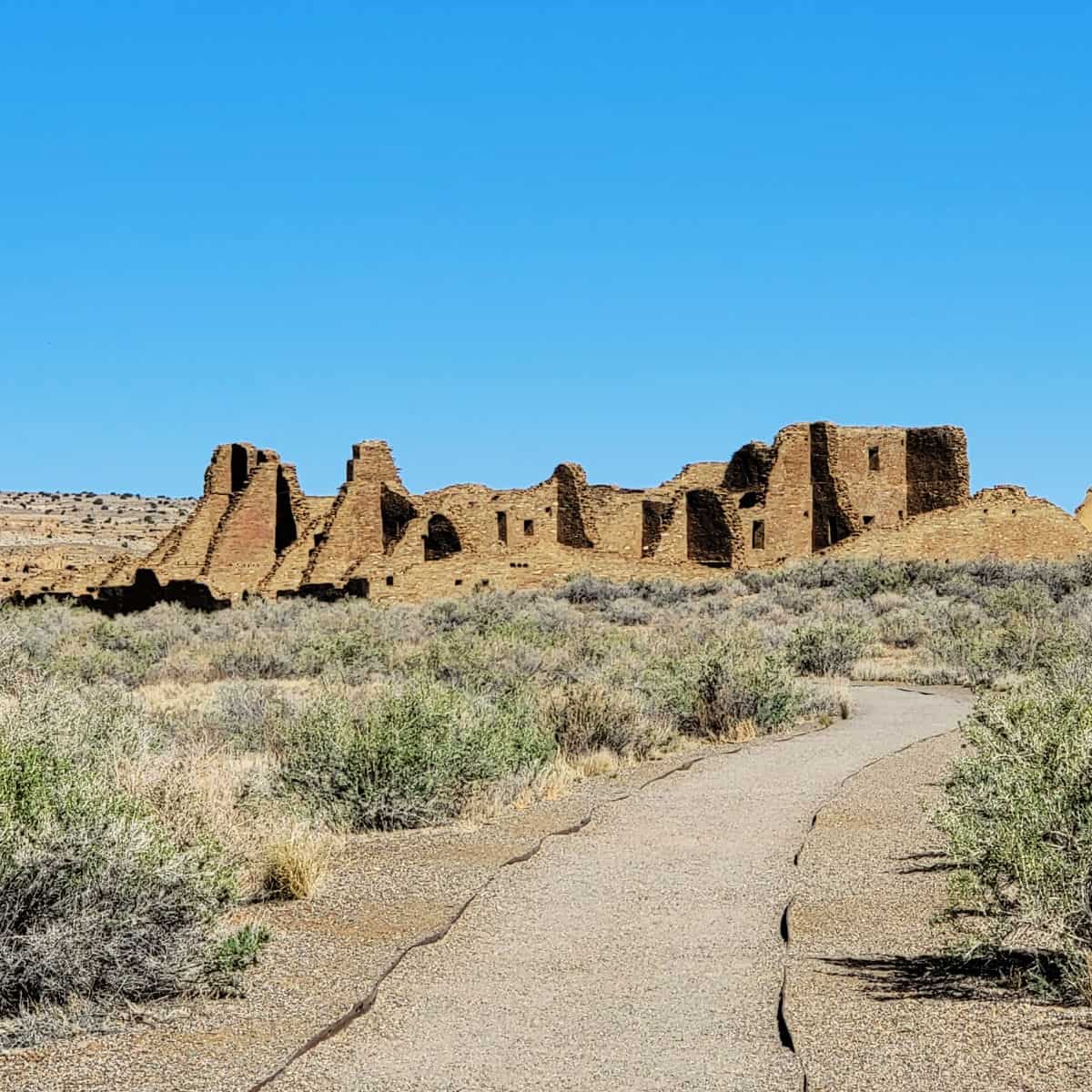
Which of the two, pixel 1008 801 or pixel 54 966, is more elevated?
pixel 1008 801

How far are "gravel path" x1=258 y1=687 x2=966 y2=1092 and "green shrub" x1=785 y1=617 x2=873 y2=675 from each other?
10.7m

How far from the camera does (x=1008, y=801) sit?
20.8 feet

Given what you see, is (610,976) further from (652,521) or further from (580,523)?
(652,521)

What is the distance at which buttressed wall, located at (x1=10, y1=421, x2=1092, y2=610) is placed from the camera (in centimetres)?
3622

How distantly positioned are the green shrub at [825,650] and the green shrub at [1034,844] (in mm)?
12868

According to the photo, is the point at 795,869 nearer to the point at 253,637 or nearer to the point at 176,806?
the point at 176,806

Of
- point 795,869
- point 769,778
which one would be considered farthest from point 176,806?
point 769,778

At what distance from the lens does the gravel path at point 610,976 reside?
4.92 m

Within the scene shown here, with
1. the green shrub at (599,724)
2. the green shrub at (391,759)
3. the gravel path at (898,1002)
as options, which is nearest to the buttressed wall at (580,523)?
the green shrub at (599,724)

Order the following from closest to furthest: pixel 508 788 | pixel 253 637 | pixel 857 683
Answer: pixel 508 788
pixel 857 683
pixel 253 637

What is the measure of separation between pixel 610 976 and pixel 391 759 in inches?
151

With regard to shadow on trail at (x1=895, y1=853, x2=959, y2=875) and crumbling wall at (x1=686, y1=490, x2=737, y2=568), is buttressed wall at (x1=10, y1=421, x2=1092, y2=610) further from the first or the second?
shadow on trail at (x1=895, y1=853, x2=959, y2=875)

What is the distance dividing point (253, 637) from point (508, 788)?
44.6ft

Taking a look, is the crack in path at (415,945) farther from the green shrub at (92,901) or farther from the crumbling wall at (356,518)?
the crumbling wall at (356,518)
